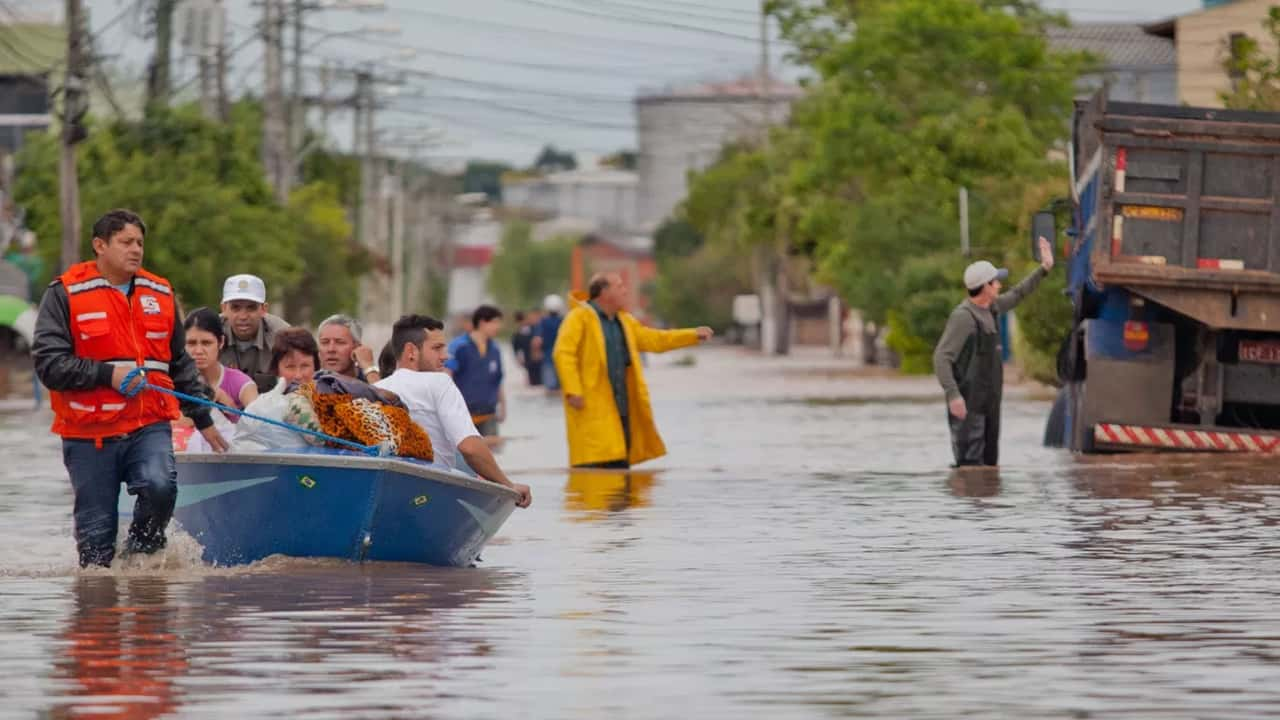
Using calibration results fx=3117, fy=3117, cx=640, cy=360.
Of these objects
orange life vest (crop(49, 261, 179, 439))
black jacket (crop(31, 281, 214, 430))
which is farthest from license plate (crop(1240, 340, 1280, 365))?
black jacket (crop(31, 281, 214, 430))

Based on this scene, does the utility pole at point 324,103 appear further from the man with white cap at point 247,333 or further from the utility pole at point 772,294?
the man with white cap at point 247,333

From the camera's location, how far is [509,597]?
551 inches

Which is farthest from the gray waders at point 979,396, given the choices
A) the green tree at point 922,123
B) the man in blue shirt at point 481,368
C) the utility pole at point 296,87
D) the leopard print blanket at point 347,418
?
the utility pole at point 296,87

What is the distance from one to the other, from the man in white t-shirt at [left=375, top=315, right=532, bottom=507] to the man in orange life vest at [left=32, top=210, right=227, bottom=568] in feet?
3.71

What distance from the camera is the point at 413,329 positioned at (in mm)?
15398

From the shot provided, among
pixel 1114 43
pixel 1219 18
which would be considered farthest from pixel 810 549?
pixel 1114 43

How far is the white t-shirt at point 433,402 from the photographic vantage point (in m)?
15.1

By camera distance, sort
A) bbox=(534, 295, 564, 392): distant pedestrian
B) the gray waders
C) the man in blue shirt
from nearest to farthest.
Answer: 1. the gray waders
2. the man in blue shirt
3. bbox=(534, 295, 564, 392): distant pedestrian

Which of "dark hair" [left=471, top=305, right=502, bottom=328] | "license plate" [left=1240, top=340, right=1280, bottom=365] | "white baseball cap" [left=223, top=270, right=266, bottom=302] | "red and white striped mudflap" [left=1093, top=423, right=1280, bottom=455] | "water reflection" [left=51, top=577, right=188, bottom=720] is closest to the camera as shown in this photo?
"water reflection" [left=51, top=577, right=188, bottom=720]

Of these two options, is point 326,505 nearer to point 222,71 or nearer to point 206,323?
point 206,323

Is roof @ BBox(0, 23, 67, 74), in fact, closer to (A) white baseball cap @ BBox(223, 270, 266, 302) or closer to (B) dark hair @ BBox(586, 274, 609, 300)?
(B) dark hair @ BBox(586, 274, 609, 300)

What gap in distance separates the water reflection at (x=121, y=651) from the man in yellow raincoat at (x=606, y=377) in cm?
914

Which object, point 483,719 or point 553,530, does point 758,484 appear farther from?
point 483,719

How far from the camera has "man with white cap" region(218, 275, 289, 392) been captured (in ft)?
56.2
